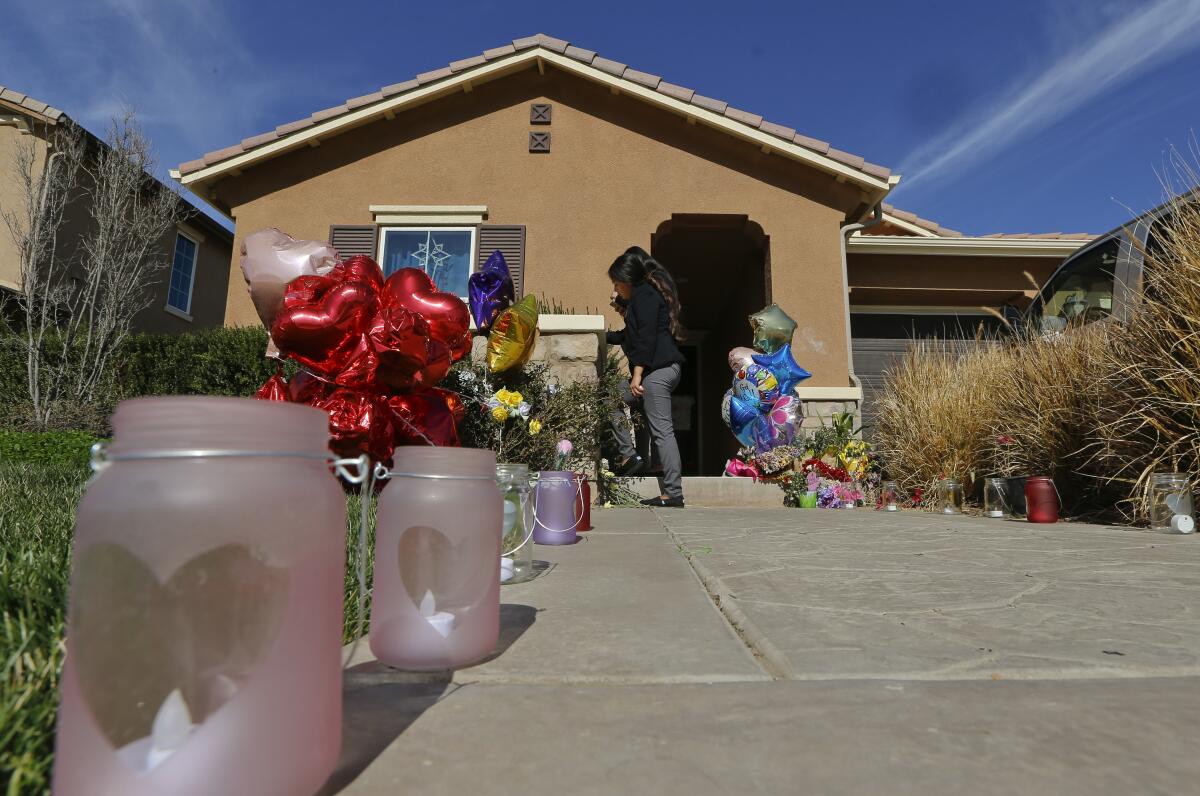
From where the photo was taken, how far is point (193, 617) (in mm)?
652

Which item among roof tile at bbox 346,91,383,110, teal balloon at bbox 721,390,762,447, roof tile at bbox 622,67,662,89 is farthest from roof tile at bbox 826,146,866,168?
roof tile at bbox 346,91,383,110

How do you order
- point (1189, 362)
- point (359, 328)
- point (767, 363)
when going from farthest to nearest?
point (767, 363), point (1189, 362), point (359, 328)

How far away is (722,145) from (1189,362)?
5.89 metres

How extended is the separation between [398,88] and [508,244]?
2.46 meters

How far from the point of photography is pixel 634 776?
0.73 meters

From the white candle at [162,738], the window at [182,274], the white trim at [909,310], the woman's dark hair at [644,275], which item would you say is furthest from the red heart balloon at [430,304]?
the window at [182,274]

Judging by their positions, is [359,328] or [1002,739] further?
[359,328]

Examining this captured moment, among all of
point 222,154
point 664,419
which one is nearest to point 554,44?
point 222,154

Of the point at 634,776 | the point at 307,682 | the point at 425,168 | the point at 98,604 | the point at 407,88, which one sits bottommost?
the point at 634,776

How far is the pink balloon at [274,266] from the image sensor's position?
8.80ft

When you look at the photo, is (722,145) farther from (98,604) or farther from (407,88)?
(98,604)

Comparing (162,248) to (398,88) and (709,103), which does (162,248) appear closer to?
(398,88)

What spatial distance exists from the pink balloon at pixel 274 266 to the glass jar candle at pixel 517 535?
145 cm

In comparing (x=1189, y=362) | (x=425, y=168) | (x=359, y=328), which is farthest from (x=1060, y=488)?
(x=425, y=168)
